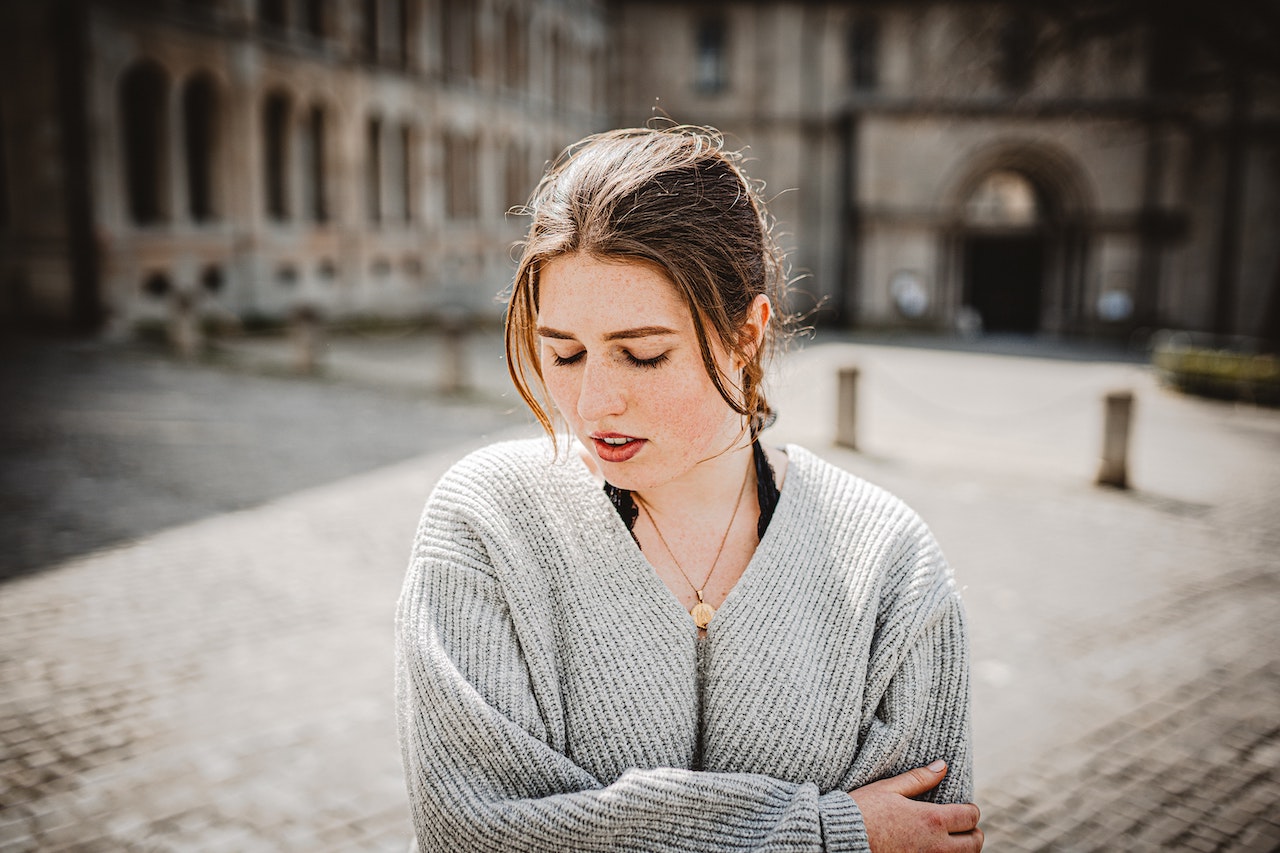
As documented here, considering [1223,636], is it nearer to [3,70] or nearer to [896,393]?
[896,393]

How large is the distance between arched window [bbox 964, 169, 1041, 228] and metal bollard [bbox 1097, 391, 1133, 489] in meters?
21.8

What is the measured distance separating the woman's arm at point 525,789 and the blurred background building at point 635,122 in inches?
673

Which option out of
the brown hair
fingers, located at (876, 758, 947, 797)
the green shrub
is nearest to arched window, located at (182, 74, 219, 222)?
the green shrub

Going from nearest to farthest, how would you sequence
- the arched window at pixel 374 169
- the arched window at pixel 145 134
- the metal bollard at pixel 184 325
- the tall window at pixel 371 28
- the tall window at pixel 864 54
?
the metal bollard at pixel 184 325 < the arched window at pixel 145 134 < the tall window at pixel 371 28 < the arched window at pixel 374 169 < the tall window at pixel 864 54

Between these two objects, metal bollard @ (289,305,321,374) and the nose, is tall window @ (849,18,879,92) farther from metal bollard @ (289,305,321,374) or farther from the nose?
the nose

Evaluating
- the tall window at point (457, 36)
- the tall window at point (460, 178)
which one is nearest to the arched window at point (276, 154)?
the tall window at point (460, 178)

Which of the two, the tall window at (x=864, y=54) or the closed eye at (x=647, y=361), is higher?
the tall window at (x=864, y=54)

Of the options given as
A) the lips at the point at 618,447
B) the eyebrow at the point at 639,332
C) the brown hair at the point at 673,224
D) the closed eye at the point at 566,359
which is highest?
the brown hair at the point at 673,224

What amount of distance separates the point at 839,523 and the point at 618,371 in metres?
0.57

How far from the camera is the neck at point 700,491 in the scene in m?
1.87

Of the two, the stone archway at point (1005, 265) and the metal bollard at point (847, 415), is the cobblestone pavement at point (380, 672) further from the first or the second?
the stone archway at point (1005, 265)

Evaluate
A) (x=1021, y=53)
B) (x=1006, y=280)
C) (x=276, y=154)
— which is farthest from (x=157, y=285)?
(x=1006, y=280)

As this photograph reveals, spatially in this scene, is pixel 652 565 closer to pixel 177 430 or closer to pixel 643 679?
pixel 643 679

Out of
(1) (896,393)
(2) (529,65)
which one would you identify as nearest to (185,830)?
(1) (896,393)
